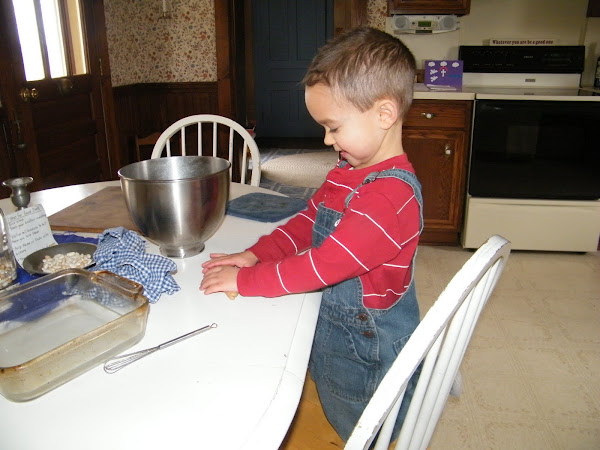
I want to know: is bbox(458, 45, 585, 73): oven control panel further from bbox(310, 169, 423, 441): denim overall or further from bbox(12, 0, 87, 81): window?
bbox(310, 169, 423, 441): denim overall

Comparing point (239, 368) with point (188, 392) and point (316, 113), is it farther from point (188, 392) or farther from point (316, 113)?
point (316, 113)

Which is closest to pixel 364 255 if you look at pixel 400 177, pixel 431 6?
pixel 400 177

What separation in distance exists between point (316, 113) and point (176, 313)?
1.42 ft

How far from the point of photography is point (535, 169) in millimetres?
2865

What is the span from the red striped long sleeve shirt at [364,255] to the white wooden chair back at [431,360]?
7.6 inches

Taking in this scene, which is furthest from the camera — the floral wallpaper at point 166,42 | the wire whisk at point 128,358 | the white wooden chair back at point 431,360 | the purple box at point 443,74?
the floral wallpaper at point 166,42

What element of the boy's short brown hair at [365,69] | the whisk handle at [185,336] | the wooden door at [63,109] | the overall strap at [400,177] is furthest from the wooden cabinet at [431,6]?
the whisk handle at [185,336]

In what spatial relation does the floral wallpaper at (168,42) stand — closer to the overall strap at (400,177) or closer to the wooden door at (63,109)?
the wooden door at (63,109)

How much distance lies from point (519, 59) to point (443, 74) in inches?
23.0

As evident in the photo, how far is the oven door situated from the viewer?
277 centimetres

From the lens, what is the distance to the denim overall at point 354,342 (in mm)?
945

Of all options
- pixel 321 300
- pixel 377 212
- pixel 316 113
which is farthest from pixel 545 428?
pixel 316 113

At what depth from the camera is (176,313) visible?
0.81 m

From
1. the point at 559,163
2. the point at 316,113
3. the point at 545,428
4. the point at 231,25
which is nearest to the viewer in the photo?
the point at 316,113
